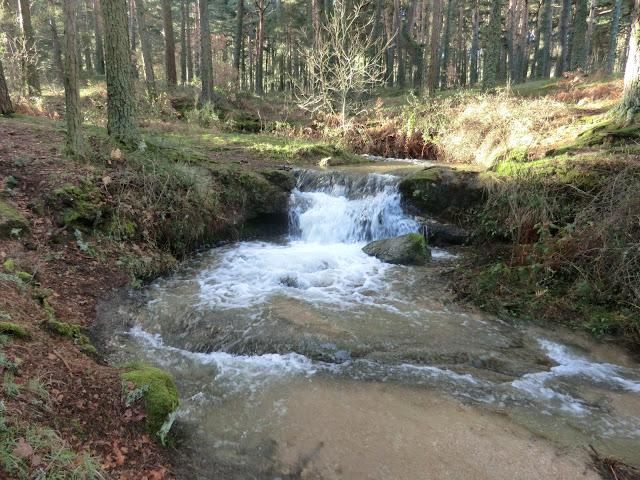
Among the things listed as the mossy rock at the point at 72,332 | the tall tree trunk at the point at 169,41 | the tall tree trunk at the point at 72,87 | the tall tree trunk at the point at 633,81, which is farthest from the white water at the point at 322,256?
the tall tree trunk at the point at 169,41

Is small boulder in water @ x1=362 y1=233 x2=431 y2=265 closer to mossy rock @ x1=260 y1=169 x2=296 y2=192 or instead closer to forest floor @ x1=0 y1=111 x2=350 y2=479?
mossy rock @ x1=260 y1=169 x2=296 y2=192

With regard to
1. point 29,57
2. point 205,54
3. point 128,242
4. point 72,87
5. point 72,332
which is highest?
point 205,54

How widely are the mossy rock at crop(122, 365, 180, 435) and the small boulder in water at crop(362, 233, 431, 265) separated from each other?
5.22 metres

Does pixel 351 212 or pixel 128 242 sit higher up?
pixel 128 242

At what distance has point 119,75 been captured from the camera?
8289mm

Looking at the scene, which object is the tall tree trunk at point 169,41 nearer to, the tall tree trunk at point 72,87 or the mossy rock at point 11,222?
the tall tree trunk at point 72,87

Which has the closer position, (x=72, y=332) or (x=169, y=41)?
(x=72, y=332)

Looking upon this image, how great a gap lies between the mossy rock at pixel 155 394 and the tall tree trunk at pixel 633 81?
9.12 m

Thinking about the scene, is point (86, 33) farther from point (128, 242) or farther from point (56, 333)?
point (56, 333)

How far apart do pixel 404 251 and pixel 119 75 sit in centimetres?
639

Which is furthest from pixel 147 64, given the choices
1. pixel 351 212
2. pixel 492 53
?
pixel 492 53

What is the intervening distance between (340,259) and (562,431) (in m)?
5.16

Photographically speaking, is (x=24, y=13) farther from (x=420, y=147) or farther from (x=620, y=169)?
(x=620, y=169)

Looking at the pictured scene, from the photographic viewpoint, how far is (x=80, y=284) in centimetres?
588
